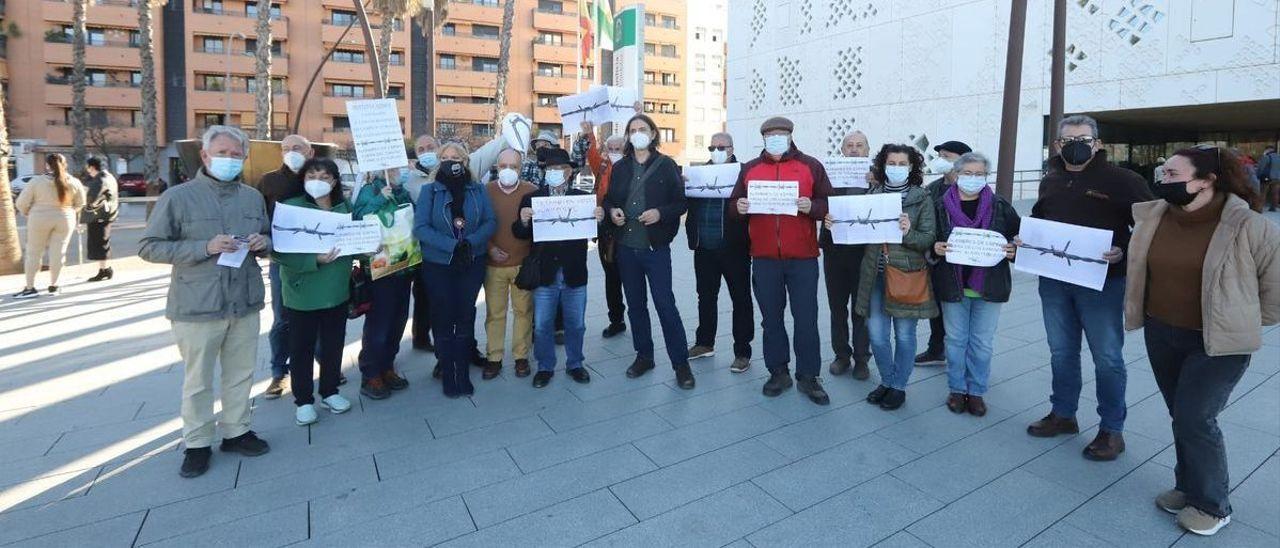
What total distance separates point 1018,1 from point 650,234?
7.09 m

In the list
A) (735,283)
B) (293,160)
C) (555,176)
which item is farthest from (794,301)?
(293,160)

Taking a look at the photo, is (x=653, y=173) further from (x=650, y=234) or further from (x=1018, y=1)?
(x=1018, y=1)

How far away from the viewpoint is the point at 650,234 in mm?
5316

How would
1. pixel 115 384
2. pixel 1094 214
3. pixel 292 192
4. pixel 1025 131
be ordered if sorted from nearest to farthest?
1. pixel 1094 214
2. pixel 292 192
3. pixel 115 384
4. pixel 1025 131

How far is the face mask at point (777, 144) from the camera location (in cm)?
487

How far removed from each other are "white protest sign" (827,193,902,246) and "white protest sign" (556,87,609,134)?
292 cm

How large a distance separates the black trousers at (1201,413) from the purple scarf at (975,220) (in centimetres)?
124

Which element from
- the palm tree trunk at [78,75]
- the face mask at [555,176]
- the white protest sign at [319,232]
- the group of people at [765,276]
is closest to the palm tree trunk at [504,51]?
the palm tree trunk at [78,75]

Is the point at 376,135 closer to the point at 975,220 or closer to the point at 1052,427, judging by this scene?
the point at 975,220

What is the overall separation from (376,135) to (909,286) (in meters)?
3.88

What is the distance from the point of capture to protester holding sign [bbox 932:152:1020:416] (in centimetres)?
445

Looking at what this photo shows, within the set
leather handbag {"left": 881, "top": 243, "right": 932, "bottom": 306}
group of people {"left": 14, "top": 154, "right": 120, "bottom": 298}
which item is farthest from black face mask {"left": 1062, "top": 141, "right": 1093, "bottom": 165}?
group of people {"left": 14, "top": 154, "right": 120, "bottom": 298}

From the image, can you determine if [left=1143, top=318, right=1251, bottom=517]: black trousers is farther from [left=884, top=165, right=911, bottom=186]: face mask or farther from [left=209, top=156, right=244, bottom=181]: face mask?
[left=209, top=156, right=244, bottom=181]: face mask

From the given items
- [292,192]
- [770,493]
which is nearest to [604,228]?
[292,192]
